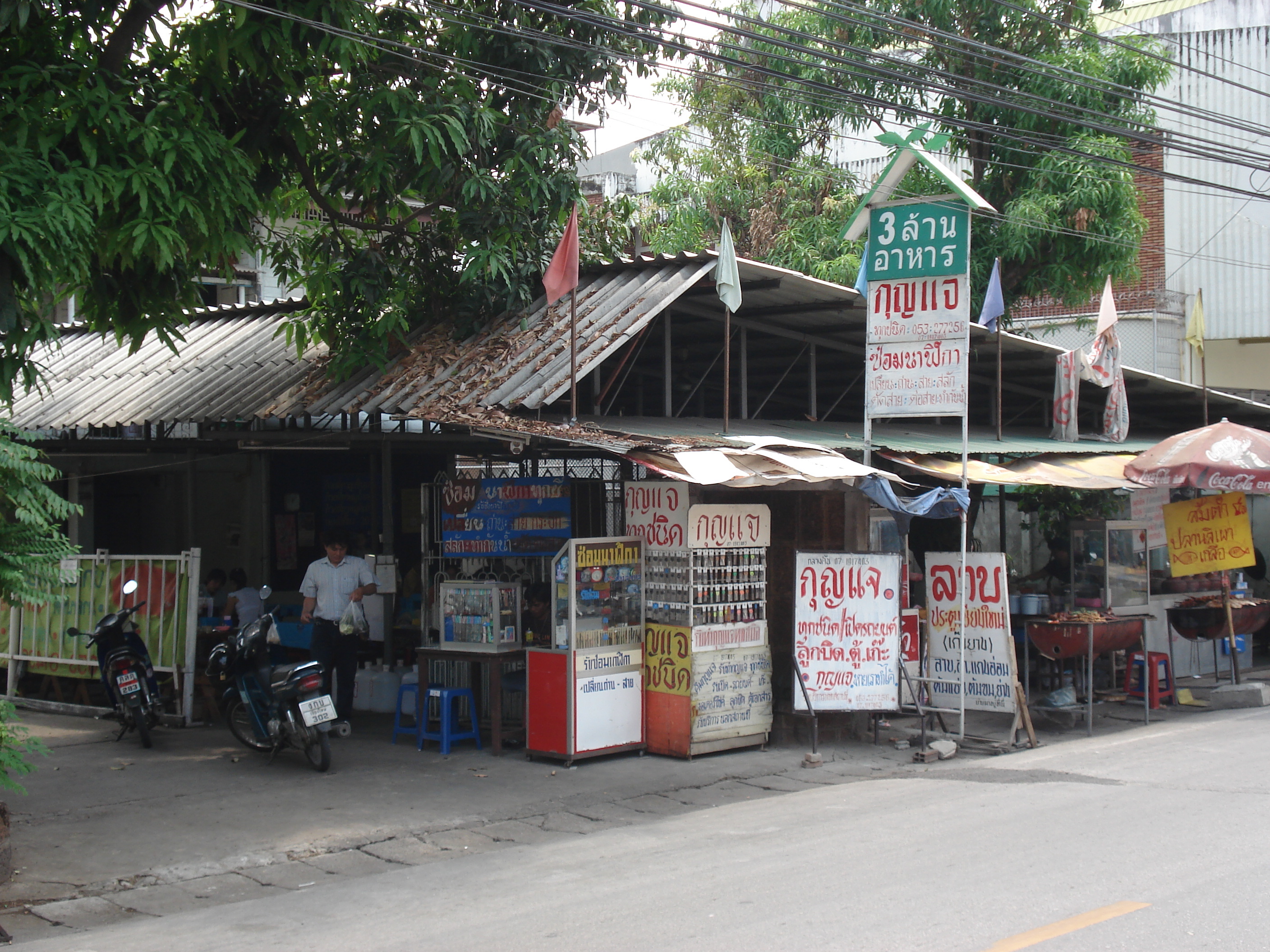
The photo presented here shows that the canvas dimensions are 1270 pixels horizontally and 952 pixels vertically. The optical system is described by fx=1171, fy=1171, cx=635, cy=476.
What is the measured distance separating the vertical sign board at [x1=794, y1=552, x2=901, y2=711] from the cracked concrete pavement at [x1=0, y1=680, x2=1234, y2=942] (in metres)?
0.56

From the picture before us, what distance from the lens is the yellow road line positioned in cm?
505

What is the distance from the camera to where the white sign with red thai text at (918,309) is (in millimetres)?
10000

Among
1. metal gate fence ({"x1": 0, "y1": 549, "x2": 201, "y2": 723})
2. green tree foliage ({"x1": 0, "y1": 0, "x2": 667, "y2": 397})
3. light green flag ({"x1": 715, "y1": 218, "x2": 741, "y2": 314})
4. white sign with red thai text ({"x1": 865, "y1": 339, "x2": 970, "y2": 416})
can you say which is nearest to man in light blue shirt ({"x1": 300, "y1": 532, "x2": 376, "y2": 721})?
metal gate fence ({"x1": 0, "y1": 549, "x2": 201, "y2": 723})

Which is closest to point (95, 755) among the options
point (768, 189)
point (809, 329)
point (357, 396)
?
point (357, 396)

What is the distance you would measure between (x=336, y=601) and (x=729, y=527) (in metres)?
3.60

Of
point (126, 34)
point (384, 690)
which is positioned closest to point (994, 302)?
point (384, 690)

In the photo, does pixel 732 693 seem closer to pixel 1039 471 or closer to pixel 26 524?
pixel 1039 471

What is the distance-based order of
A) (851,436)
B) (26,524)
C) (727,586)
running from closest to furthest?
(26,524), (727,586), (851,436)

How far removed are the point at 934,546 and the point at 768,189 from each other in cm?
863

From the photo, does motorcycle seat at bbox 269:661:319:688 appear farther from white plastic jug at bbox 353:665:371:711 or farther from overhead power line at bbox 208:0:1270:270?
overhead power line at bbox 208:0:1270:270

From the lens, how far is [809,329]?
13164 millimetres

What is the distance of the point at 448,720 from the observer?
33.1 ft

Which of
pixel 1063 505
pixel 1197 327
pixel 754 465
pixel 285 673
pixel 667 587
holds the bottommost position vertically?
pixel 285 673

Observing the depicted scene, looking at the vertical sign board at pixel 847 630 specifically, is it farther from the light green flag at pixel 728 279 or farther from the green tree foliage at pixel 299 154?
the green tree foliage at pixel 299 154
